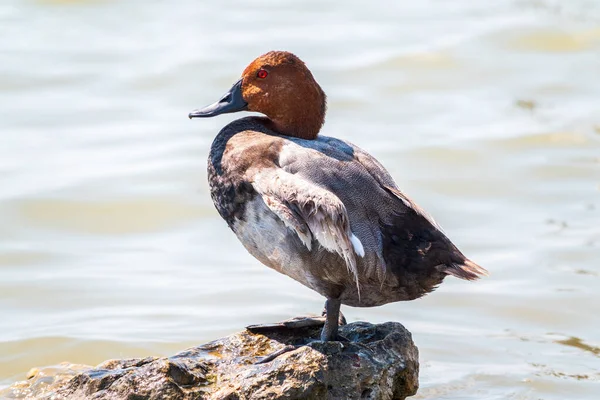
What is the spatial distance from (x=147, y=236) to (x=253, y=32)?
4.86 metres

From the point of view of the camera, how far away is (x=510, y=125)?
10422mm

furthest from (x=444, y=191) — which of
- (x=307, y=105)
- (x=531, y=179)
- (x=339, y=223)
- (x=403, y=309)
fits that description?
(x=339, y=223)

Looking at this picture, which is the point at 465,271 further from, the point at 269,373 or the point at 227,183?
the point at 227,183

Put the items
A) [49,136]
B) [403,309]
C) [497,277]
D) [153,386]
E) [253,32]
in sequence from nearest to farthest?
[153,386]
[403,309]
[497,277]
[49,136]
[253,32]

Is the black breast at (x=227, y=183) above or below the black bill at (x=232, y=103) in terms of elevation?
below

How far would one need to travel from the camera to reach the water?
6711 millimetres

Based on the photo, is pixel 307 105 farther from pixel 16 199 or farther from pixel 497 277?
pixel 16 199

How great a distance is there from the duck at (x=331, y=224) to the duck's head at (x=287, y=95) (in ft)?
0.65

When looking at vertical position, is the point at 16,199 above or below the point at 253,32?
below

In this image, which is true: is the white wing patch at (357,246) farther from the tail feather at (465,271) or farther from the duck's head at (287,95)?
the duck's head at (287,95)

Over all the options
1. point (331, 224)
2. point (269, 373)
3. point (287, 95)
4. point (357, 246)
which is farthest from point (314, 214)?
point (287, 95)

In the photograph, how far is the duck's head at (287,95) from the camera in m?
5.02


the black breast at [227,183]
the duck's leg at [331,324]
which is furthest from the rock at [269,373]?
the black breast at [227,183]

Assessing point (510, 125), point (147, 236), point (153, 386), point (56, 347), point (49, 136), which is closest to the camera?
point (153, 386)
